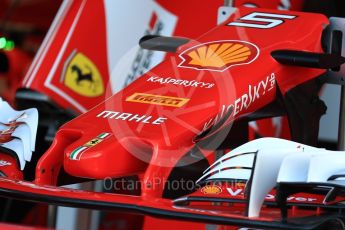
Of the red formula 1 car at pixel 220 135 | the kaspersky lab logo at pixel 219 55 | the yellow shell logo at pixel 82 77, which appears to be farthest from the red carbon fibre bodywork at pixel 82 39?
the kaspersky lab logo at pixel 219 55

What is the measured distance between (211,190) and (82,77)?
141 centimetres

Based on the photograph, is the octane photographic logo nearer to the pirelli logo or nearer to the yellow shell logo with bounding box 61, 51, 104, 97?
the pirelli logo

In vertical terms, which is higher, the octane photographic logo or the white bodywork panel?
the octane photographic logo

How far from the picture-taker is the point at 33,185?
6.63 ft

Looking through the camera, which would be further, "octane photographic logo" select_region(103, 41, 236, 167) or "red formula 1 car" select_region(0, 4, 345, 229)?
"octane photographic logo" select_region(103, 41, 236, 167)

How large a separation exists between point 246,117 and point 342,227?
65 cm

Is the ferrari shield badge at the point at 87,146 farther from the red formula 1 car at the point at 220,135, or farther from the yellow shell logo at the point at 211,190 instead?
the yellow shell logo at the point at 211,190

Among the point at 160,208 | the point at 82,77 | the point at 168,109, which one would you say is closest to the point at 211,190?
the point at 160,208

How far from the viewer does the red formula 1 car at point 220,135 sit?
72.5 inches

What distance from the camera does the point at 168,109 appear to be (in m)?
2.24

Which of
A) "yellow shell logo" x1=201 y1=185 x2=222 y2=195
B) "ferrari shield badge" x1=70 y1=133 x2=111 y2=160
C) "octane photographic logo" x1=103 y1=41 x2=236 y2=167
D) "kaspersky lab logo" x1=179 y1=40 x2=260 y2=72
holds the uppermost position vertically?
"kaspersky lab logo" x1=179 y1=40 x2=260 y2=72

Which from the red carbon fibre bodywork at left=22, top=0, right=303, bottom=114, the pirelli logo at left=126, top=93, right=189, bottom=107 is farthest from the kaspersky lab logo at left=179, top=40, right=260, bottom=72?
the red carbon fibre bodywork at left=22, top=0, right=303, bottom=114

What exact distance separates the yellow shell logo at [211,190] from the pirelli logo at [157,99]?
1.02ft

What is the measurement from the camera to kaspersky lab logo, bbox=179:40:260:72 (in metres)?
2.41
